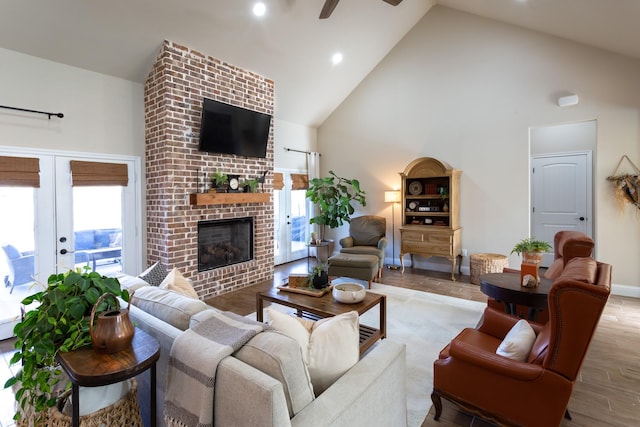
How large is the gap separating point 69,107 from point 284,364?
4.26 m

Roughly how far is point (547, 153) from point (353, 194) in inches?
150

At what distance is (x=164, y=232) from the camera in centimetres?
420

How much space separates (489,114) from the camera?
5.41m

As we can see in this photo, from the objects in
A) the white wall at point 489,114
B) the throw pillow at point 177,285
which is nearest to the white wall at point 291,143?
the white wall at point 489,114

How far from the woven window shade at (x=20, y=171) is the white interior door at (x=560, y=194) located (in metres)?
7.79

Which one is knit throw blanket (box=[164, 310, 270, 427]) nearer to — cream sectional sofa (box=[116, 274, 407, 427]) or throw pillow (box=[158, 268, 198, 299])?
cream sectional sofa (box=[116, 274, 407, 427])

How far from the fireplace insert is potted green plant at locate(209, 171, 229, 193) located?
476 mm

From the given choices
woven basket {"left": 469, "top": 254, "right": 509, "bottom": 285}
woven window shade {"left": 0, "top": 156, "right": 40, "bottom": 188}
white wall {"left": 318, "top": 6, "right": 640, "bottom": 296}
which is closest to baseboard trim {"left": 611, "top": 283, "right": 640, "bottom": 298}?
white wall {"left": 318, "top": 6, "right": 640, "bottom": 296}

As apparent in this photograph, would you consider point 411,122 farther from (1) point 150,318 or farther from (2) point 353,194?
(1) point 150,318

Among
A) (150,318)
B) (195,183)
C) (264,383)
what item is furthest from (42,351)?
(195,183)

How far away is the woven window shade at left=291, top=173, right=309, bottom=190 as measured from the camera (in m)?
6.92

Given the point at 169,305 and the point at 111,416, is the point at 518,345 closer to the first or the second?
the point at 169,305

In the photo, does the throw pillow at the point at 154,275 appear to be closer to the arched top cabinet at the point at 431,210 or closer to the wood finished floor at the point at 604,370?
the wood finished floor at the point at 604,370

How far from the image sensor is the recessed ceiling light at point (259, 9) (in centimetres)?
412
